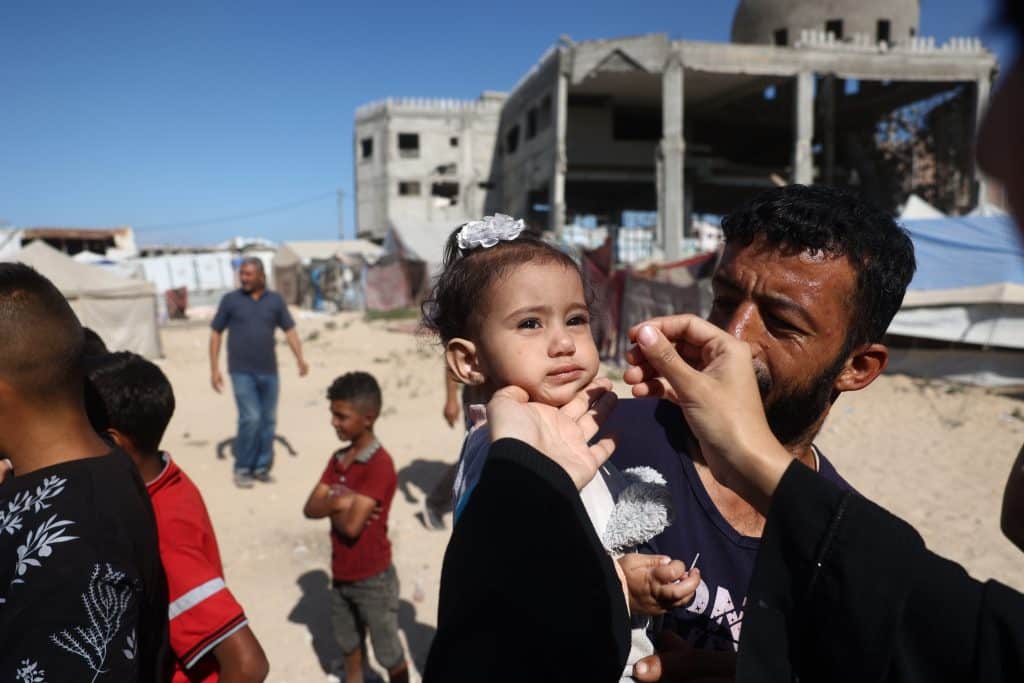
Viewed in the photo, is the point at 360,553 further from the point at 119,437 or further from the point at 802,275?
the point at 802,275

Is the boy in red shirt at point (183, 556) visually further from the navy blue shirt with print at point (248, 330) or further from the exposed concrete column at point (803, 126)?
the exposed concrete column at point (803, 126)

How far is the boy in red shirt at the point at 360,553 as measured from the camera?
358cm

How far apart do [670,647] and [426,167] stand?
42.1 m

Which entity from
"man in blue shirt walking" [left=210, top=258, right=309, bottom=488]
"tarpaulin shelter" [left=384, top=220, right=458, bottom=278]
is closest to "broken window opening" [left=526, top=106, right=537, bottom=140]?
"tarpaulin shelter" [left=384, top=220, right=458, bottom=278]

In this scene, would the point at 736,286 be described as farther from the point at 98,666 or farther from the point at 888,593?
the point at 98,666

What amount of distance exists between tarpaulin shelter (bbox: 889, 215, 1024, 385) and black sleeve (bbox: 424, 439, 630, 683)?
12287mm

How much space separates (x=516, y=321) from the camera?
198cm

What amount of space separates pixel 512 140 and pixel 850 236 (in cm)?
3518

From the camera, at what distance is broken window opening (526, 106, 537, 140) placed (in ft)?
93.9

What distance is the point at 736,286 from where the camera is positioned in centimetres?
189

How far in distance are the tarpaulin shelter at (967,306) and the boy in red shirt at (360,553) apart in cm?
1124

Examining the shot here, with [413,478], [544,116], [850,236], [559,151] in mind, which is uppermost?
[544,116]

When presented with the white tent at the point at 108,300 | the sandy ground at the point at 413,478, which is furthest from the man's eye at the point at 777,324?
the white tent at the point at 108,300

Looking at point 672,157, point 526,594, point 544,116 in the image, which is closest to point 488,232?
point 526,594
